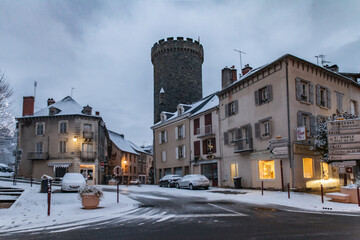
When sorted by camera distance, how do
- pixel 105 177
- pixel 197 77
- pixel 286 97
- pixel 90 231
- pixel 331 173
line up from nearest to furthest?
pixel 90 231, pixel 286 97, pixel 331 173, pixel 105 177, pixel 197 77

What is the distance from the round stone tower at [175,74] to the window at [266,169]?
24068mm

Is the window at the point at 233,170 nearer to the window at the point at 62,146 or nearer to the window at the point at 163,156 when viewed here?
the window at the point at 163,156

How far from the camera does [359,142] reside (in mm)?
15164

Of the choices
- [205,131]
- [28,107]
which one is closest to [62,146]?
[28,107]

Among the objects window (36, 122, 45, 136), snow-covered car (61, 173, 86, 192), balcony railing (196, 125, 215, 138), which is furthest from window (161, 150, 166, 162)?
snow-covered car (61, 173, 86, 192)

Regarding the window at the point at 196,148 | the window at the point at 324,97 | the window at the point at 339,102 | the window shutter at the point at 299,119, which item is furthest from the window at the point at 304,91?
the window at the point at 196,148

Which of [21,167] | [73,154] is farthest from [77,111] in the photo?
[21,167]

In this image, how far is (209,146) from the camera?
1216 inches

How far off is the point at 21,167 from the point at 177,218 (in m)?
37.4

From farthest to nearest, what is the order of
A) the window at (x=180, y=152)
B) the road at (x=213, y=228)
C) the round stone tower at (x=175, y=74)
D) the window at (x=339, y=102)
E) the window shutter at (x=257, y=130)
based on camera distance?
the round stone tower at (x=175, y=74) < the window at (x=180, y=152) < the window at (x=339, y=102) < the window shutter at (x=257, y=130) < the road at (x=213, y=228)

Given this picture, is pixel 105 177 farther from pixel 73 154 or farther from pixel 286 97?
pixel 286 97

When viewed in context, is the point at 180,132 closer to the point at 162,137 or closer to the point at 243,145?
the point at 162,137

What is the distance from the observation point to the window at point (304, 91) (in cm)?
2228

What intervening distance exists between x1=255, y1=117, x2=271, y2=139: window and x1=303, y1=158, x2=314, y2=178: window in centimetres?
312
